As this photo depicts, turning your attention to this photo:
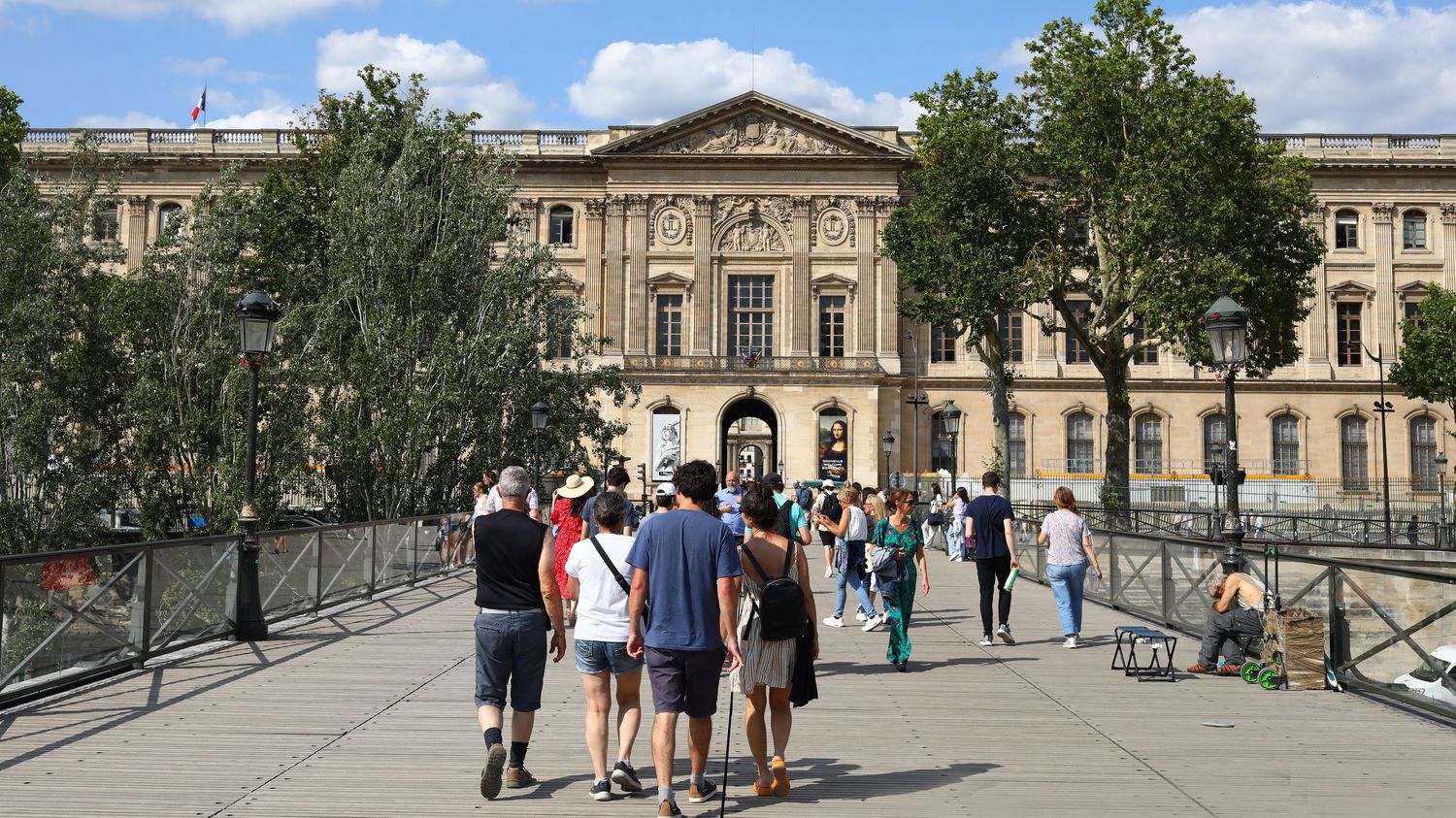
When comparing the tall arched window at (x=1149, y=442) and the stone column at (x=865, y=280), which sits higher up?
the stone column at (x=865, y=280)

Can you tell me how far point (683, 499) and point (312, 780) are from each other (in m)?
2.82

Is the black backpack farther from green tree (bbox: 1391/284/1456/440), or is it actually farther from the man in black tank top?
green tree (bbox: 1391/284/1456/440)

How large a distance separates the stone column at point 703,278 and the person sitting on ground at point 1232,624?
1805 inches

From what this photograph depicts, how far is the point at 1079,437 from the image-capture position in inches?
2432

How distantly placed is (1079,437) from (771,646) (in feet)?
183

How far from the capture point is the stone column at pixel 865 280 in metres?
58.8

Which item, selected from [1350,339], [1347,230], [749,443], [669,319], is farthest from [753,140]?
[1350,339]

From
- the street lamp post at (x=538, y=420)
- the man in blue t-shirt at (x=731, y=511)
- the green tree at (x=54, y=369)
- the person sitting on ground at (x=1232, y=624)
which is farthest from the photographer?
the street lamp post at (x=538, y=420)

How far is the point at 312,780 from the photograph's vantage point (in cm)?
815

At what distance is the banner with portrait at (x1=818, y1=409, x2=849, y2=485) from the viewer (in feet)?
188

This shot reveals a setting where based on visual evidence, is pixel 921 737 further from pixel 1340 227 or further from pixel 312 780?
pixel 1340 227

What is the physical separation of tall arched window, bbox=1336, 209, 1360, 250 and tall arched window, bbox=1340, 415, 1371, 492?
25.7ft

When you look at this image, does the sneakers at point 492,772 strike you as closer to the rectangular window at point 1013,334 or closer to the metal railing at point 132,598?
the metal railing at point 132,598

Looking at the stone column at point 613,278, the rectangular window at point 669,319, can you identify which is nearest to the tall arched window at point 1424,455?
the rectangular window at point 669,319
